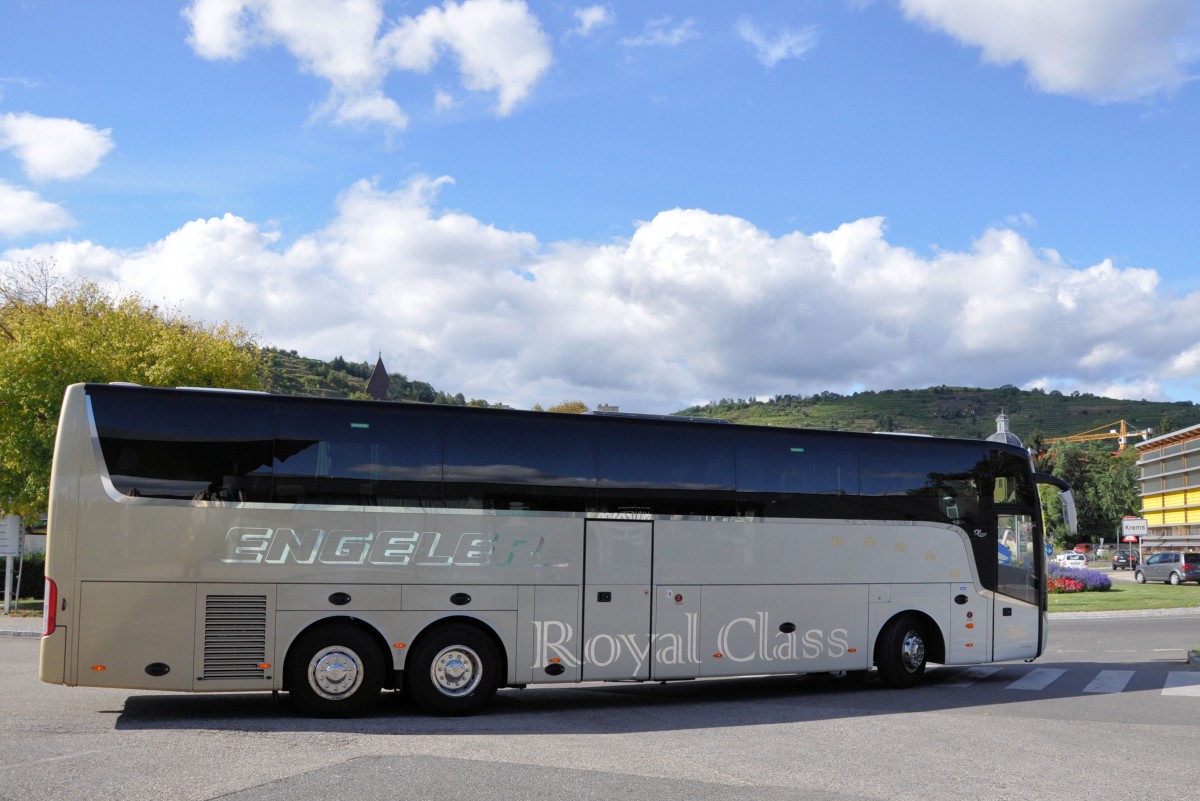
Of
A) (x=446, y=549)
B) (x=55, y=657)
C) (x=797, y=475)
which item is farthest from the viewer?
(x=797, y=475)

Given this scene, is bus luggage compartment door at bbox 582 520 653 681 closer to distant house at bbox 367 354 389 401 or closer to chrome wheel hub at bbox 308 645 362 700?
chrome wheel hub at bbox 308 645 362 700

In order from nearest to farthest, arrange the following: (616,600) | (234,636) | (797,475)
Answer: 1. (234,636)
2. (616,600)
3. (797,475)

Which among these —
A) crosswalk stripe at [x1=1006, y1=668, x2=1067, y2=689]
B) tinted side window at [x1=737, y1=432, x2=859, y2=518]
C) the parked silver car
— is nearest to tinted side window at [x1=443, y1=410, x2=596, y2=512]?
tinted side window at [x1=737, y1=432, x2=859, y2=518]

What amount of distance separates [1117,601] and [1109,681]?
2061 cm

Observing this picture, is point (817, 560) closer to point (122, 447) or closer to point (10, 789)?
point (122, 447)

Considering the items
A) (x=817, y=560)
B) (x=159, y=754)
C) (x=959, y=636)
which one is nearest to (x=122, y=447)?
(x=159, y=754)

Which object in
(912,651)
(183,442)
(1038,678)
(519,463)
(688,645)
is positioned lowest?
(1038,678)

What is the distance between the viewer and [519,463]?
38.7 ft

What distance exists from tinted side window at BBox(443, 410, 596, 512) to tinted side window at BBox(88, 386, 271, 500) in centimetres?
198

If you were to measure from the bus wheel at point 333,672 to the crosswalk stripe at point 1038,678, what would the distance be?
8703 millimetres

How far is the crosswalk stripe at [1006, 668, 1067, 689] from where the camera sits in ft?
48.1

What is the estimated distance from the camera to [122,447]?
10.6 m

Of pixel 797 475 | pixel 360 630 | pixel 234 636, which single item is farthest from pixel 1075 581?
pixel 234 636

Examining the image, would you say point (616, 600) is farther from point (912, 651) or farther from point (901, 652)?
point (912, 651)
